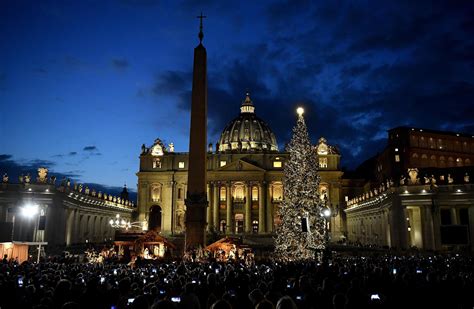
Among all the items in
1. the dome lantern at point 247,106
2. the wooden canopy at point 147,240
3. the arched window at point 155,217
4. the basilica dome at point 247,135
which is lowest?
the wooden canopy at point 147,240

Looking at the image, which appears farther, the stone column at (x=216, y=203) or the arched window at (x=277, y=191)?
the arched window at (x=277, y=191)

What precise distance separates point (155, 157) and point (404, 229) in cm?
6033

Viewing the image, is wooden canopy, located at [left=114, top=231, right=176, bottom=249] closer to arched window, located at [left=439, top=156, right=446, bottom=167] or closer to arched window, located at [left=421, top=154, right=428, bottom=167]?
arched window, located at [left=421, top=154, right=428, bottom=167]

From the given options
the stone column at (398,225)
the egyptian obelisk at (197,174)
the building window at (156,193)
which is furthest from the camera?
the building window at (156,193)

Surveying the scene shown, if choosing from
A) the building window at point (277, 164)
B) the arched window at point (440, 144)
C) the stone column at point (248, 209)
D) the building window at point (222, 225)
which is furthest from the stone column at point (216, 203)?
the arched window at point (440, 144)

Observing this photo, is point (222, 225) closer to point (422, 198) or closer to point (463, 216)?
point (422, 198)

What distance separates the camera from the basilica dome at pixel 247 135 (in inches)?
4439

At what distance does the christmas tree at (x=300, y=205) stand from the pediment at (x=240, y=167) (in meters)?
55.8

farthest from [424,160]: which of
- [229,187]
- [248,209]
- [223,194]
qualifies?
[223,194]

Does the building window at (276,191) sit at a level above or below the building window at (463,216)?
above

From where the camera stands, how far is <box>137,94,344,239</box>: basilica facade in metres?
88.8

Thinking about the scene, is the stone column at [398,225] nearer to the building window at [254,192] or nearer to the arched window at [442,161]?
the arched window at [442,161]

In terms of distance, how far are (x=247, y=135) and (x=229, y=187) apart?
28.3m

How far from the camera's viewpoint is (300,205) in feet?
101
